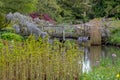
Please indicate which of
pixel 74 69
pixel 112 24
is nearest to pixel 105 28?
pixel 112 24

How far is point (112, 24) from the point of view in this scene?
28141 mm

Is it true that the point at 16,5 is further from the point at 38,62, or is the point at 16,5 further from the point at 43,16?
the point at 38,62

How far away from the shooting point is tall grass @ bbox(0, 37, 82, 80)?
7625 mm

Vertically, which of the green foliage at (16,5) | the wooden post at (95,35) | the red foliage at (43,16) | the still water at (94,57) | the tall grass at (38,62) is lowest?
the wooden post at (95,35)

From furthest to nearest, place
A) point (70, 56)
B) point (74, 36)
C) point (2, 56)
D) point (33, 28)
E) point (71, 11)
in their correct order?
point (71, 11)
point (74, 36)
point (33, 28)
point (70, 56)
point (2, 56)

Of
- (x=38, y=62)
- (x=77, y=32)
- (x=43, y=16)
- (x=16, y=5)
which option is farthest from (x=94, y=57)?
(x=43, y=16)

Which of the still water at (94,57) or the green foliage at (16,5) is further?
the green foliage at (16,5)

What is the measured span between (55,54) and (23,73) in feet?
2.65

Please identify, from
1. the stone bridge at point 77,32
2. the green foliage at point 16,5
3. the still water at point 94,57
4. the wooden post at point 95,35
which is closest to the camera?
the still water at point 94,57

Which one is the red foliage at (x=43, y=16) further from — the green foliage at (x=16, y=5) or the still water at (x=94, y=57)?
the still water at (x=94, y=57)

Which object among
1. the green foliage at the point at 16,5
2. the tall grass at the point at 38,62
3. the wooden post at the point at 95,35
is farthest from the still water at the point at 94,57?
the green foliage at the point at 16,5

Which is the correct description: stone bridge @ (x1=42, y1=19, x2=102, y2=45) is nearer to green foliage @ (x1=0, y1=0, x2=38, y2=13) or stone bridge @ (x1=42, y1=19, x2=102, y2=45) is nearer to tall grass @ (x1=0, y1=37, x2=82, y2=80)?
green foliage @ (x1=0, y1=0, x2=38, y2=13)

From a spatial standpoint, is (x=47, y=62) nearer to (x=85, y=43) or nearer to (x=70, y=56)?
(x=70, y=56)

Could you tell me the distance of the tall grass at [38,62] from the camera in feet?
25.0
